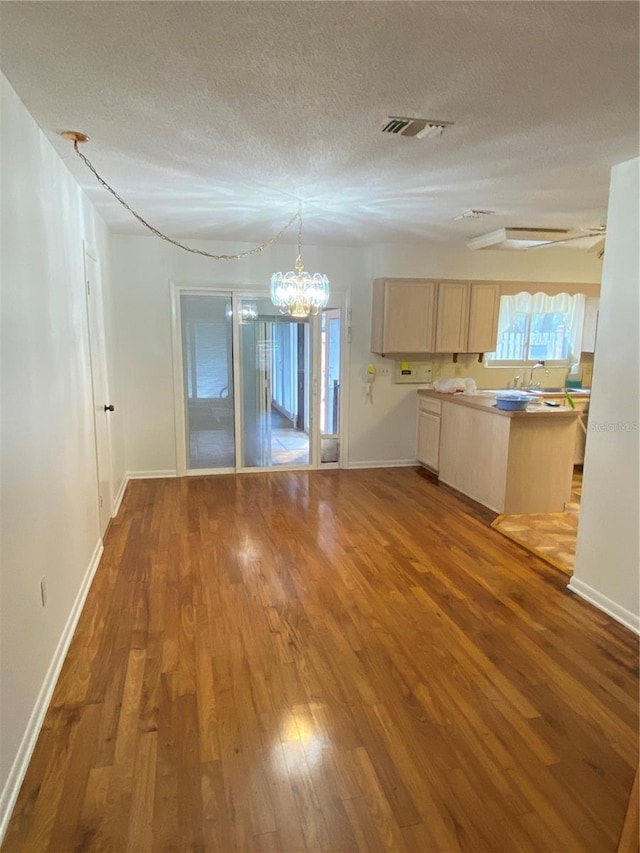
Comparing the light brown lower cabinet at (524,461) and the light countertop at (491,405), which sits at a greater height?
the light countertop at (491,405)

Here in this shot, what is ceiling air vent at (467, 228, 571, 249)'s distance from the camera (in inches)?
183

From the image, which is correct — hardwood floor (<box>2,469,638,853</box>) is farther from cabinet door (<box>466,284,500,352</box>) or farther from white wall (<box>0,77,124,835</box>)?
cabinet door (<box>466,284,500,352</box>)

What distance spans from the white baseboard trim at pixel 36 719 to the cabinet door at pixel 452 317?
14.1 feet

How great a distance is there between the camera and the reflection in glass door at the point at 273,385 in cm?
563

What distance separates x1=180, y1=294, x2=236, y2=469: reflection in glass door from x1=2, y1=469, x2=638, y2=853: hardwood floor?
2068 mm

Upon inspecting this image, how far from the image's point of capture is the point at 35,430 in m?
2.18

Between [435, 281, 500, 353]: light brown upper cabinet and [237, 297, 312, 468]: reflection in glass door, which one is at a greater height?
[435, 281, 500, 353]: light brown upper cabinet

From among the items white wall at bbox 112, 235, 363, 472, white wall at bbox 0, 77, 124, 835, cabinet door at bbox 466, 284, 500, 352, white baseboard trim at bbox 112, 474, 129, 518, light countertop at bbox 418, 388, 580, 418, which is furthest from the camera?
cabinet door at bbox 466, 284, 500, 352

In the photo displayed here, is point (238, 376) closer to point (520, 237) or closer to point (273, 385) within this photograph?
point (273, 385)

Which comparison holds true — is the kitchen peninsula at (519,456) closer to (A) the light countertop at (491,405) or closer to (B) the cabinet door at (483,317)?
(A) the light countertop at (491,405)

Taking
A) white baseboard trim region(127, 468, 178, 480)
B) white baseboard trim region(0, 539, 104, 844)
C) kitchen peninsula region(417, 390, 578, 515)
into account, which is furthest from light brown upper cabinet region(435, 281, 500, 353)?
white baseboard trim region(0, 539, 104, 844)

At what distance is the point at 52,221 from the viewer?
2.64 m

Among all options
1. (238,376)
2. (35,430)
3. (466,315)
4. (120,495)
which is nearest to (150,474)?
(120,495)

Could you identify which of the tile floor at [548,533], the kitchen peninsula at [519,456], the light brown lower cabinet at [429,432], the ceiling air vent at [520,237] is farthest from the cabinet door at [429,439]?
the ceiling air vent at [520,237]
